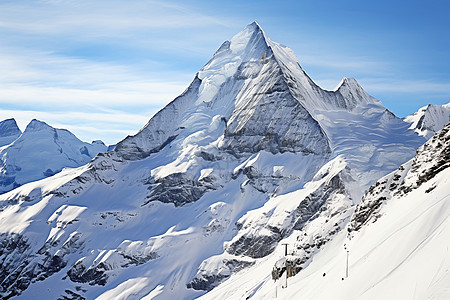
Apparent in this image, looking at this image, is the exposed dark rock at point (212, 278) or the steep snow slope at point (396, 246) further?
the exposed dark rock at point (212, 278)

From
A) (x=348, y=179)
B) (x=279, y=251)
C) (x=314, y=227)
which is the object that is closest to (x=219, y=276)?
(x=279, y=251)

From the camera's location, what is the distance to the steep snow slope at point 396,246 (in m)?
53.7

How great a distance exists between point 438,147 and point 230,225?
123294 mm

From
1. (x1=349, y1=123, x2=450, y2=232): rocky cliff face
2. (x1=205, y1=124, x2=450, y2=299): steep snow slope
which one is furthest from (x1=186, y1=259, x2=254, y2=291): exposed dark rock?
(x1=349, y1=123, x2=450, y2=232): rocky cliff face

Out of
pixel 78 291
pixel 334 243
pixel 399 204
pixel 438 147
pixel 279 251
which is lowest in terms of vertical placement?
pixel 78 291

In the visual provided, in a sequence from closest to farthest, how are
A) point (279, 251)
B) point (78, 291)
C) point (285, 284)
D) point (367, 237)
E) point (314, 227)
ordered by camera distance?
point (367, 237) < point (285, 284) < point (314, 227) < point (279, 251) < point (78, 291)

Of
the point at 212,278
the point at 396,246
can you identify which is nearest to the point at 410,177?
the point at 396,246

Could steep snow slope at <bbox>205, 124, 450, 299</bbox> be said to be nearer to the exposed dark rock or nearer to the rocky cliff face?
the rocky cliff face

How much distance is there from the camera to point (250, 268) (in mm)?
173000

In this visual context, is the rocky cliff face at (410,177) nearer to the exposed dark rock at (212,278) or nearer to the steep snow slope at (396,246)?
the steep snow slope at (396,246)

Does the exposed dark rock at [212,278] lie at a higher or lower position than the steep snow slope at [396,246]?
lower

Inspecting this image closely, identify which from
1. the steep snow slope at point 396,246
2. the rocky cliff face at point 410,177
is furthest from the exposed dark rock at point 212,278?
the rocky cliff face at point 410,177

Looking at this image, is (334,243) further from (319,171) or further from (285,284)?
(319,171)

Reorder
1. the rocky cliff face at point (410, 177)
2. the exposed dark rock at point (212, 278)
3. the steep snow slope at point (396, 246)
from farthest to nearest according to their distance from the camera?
the exposed dark rock at point (212, 278) < the rocky cliff face at point (410, 177) < the steep snow slope at point (396, 246)
